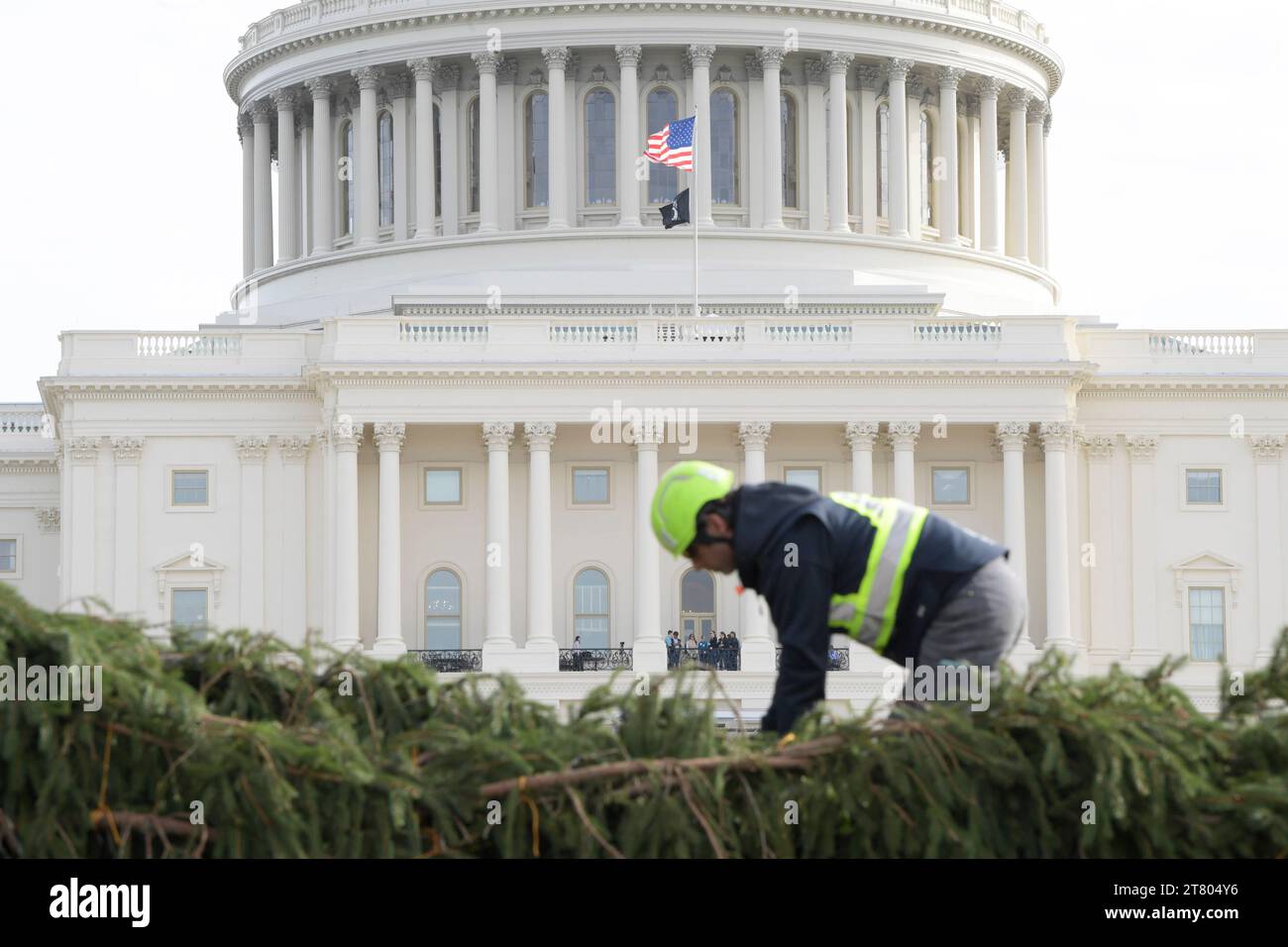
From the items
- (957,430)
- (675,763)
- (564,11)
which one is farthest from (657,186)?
(675,763)

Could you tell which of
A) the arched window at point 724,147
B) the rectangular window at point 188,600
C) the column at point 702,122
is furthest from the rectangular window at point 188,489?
the arched window at point 724,147

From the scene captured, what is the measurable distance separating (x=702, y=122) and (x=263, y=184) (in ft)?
59.0

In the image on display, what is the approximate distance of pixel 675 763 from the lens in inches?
391

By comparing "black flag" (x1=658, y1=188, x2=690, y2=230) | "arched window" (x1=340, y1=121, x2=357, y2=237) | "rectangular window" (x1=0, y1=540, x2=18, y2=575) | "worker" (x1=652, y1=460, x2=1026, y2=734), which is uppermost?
"arched window" (x1=340, y1=121, x2=357, y2=237)

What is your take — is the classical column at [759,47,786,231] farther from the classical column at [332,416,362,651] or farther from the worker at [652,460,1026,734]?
the worker at [652,460,1026,734]

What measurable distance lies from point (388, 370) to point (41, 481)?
55.6ft

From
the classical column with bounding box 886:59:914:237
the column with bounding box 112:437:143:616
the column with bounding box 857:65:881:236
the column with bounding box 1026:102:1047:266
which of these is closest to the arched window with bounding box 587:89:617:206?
the column with bounding box 857:65:881:236

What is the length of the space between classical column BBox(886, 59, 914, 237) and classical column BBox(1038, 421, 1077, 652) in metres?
20.7

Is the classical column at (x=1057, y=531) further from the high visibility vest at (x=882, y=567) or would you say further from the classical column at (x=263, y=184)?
the high visibility vest at (x=882, y=567)

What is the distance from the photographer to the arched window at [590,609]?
251 ft

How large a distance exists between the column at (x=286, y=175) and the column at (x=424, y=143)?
6102 mm

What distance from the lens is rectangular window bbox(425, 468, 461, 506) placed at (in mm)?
76438

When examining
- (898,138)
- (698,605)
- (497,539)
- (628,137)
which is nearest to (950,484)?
(698,605)
